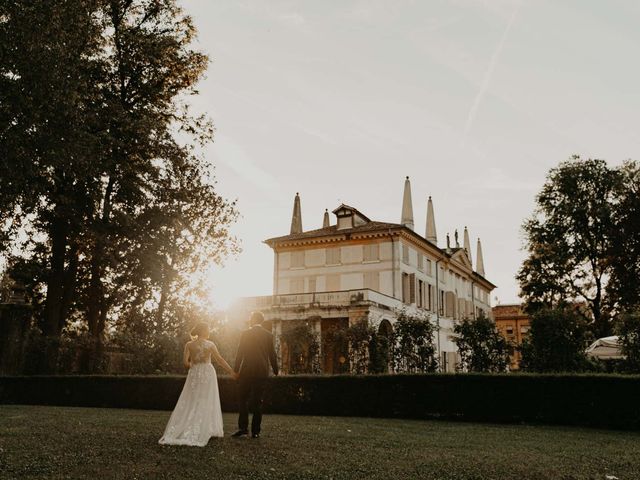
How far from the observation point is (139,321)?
26.6 meters

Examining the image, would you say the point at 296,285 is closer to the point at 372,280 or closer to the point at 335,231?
the point at 335,231

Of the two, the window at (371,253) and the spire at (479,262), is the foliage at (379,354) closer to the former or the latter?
the window at (371,253)

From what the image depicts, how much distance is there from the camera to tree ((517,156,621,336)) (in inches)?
1435

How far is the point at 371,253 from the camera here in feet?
137

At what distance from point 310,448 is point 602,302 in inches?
1294

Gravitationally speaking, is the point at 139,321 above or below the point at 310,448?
above

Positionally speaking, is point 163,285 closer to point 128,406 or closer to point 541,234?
point 128,406

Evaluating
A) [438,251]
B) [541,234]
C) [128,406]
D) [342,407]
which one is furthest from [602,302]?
[128,406]

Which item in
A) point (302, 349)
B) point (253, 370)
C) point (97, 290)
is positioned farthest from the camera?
point (97, 290)

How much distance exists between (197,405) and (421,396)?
7.51 m

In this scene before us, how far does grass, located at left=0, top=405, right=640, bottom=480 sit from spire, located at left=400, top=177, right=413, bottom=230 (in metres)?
34.5

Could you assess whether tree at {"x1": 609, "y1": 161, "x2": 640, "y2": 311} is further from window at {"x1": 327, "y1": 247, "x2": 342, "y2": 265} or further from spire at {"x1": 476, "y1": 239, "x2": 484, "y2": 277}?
spire at {"x1": 476, "y1": 239, "x2": 484, "y2": 277}

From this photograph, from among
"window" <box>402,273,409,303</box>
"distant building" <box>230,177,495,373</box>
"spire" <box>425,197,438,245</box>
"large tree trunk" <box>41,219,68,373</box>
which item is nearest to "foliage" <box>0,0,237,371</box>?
"large tree trunk" <box>41,219,68,373</box>

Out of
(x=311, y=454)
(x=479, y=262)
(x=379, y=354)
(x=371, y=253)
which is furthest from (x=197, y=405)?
(x=479, y=262)
